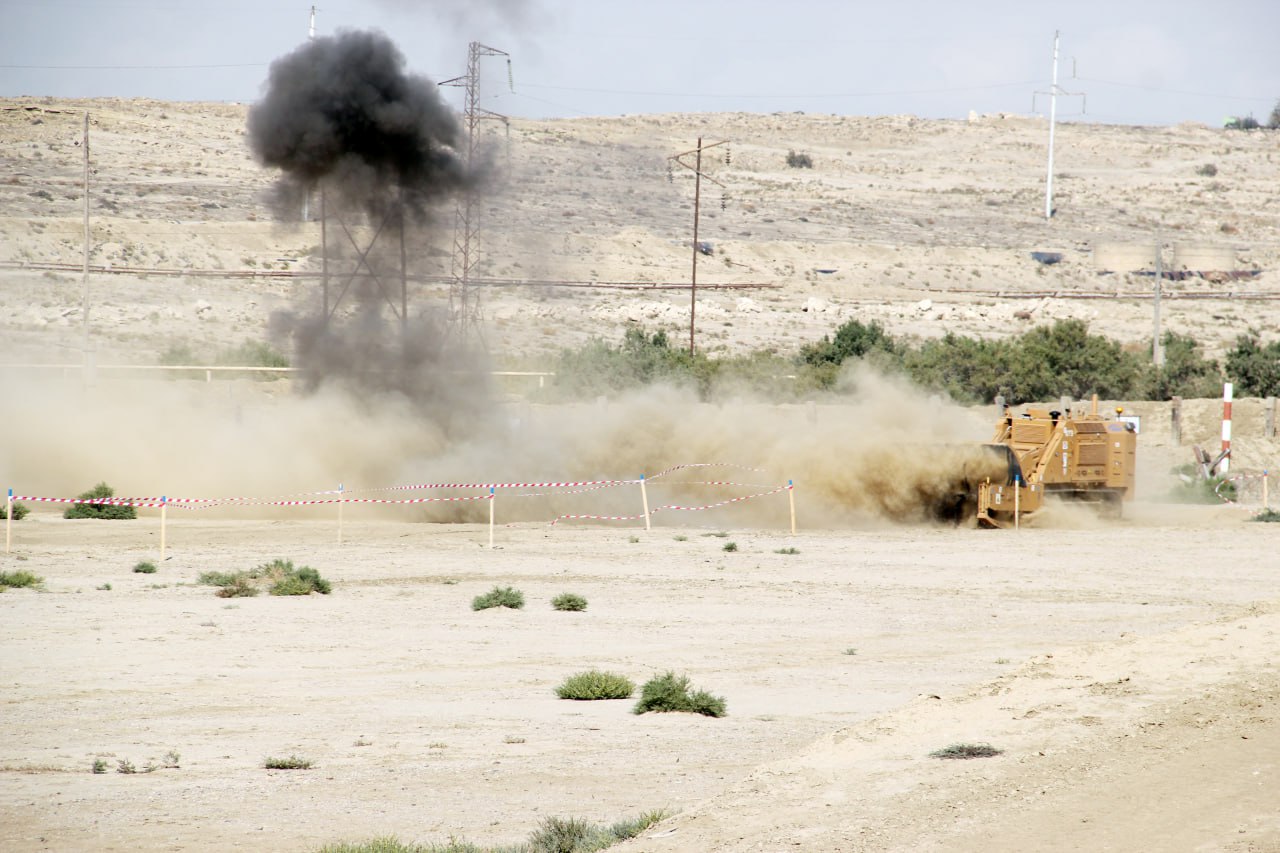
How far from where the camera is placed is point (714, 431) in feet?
117

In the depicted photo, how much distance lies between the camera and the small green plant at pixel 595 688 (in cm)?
1405

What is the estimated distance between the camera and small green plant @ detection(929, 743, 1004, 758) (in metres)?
10.4

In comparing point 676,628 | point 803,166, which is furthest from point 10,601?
point 803,166

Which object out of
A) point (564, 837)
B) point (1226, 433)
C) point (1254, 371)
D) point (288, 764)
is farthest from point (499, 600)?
point (1254, 371)

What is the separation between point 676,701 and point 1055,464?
20.8m

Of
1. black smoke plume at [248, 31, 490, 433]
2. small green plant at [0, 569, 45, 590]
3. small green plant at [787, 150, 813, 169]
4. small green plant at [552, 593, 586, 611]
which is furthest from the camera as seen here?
small green plant at [787, 150, 813, 169]

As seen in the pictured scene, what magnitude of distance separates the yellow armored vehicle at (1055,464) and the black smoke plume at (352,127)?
585 inches

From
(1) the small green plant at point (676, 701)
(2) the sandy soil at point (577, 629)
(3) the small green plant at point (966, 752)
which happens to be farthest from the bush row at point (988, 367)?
(3) the small green plant at point (966, 752)

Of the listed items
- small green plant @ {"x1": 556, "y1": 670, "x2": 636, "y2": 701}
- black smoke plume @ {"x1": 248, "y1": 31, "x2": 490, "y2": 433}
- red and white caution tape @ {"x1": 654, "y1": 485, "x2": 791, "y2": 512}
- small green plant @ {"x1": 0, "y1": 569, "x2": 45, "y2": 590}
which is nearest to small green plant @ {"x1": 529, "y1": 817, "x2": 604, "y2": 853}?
small green plant @ {"x1": 556, "y1": 670, "x2": 636, "y2": 701}

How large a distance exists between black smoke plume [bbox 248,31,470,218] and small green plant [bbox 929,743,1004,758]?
26677 millimetres

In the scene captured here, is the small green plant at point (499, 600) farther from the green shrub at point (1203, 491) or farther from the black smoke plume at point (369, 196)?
the green shrub at point (1203, 491)

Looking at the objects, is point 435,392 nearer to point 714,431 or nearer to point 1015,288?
point 714,431

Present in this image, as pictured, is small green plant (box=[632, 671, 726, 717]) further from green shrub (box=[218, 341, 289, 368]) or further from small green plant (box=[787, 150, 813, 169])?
small green plant (box=[787, 150, 813, 169])

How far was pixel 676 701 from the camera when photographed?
527 inches
